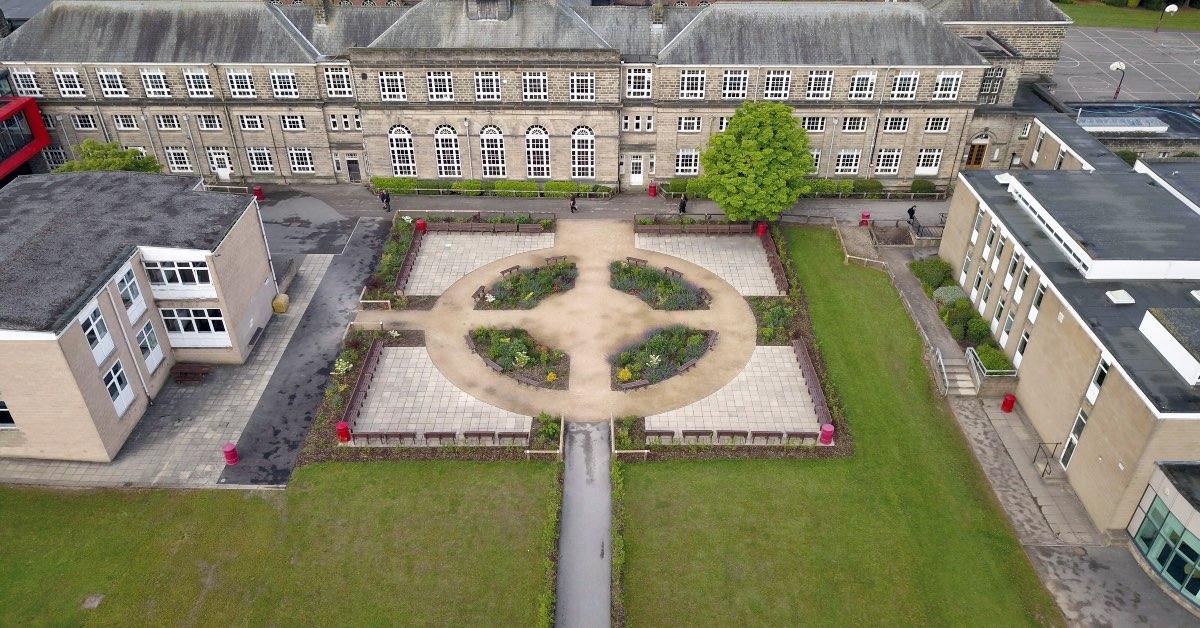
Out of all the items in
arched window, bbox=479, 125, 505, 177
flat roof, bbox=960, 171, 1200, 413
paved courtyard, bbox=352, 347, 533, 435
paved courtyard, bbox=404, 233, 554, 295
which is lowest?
paved courtyard, bbox=352, 347, 533, 435

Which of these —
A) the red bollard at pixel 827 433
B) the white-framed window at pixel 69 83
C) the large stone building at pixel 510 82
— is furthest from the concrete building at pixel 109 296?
the red bollard at pixel 827 433

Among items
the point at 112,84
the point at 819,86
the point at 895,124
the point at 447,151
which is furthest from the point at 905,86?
Answer: the point at 112,84

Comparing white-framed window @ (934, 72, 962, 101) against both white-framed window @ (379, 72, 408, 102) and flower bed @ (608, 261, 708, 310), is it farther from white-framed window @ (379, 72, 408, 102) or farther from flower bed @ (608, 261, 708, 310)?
white-framed window @ (379, 72, 408, 102)

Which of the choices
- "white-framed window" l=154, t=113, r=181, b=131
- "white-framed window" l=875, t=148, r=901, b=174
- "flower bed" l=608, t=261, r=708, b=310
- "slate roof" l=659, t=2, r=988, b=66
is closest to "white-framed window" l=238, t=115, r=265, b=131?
"white-framed window" l=154, t=113, r=181, b=131

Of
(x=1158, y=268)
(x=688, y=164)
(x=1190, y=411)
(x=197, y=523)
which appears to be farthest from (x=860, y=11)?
(x=197, y=523)

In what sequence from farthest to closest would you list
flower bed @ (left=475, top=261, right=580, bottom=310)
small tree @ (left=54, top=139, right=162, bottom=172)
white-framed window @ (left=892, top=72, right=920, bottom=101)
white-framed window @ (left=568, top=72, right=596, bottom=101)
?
white-framed window @ (left=892, top=72, right=920, bottom=101) < white-framed window @ (left=568, top=72, right=596, bottom=101) < small tree @ (left=54, top=139, right=162, bottom=172) < flower bed @ (left=475, top=261, right=580, bottom=310)

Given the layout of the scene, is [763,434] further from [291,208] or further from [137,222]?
[291,208]

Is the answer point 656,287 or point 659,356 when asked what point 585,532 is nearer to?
point 659,356
